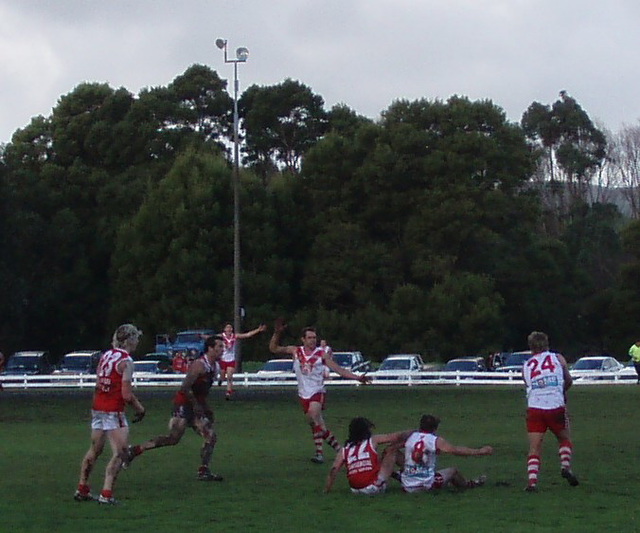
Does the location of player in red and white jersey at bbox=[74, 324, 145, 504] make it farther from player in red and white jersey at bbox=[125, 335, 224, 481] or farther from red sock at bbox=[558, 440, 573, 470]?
red sock at bbox=[558, 440, 573, 470]

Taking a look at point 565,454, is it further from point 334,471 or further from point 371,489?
point 334,471

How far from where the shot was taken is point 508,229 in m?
70.5

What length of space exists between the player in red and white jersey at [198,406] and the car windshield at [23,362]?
4306 centimetres

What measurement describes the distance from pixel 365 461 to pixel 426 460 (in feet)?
2.23

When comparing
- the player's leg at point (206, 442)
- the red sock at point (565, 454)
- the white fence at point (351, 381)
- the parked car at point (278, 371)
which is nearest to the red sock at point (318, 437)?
the player's leg at point (206, 442)

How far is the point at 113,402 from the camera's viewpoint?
13.0 metres

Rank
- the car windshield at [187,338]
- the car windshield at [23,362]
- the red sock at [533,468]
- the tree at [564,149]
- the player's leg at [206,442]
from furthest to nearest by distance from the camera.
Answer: the tree at [564,149] → the car windshield at [187,338] → the car windshield at [23,362] → the player's leg at [206,442] → the red sock at [533,468]

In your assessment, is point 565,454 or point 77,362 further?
point 77,362

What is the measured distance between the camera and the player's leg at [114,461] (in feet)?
42.3

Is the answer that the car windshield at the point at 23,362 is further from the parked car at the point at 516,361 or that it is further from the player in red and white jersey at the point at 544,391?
the player in red and white jersey at the point at 544,391

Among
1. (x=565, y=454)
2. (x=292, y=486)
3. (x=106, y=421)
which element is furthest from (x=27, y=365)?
(x=565, y=454)

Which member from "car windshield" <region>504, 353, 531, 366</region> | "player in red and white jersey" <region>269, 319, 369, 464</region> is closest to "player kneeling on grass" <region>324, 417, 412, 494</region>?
"player in red and white jersey" <region>269, 319, 369, 464</region>

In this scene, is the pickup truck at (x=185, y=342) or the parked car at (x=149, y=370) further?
the pickup truck at (x=185, y=342)

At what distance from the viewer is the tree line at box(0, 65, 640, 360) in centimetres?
6519
